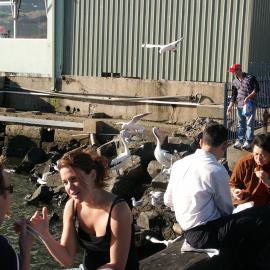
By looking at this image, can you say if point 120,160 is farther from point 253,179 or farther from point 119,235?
point 119,235

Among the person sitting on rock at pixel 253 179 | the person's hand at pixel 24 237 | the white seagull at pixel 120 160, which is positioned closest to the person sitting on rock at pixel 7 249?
the person's hand at pixel 24 237

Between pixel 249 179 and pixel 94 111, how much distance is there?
11.3 meters

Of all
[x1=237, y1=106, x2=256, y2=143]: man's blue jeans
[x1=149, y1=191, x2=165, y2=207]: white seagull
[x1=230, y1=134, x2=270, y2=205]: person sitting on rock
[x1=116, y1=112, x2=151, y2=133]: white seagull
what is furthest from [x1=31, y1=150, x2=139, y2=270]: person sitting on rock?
[x1=116, y1=112, x2=151, y2=133]: white seagull

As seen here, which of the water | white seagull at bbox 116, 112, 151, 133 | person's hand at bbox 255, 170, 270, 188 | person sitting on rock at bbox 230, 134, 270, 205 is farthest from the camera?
white seagull at bbox 116, 112, 151, 133

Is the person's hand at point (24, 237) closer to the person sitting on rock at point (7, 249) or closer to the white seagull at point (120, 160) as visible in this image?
the person sitting on rock at point (7, 249)

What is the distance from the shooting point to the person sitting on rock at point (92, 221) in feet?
11.0

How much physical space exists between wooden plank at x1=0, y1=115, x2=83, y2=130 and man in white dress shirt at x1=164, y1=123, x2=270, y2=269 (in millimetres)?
10919

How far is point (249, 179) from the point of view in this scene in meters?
5.21

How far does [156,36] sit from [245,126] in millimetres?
5952

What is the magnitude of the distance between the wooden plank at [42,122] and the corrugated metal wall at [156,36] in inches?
72.1

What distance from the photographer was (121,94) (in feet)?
51.8

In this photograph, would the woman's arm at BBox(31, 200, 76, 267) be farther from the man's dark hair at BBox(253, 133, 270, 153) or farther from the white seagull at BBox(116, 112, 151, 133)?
the white seagull at BBox(116, 112, 151, 133)

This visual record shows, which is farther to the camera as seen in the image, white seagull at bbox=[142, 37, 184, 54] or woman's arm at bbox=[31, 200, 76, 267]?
white seagull at bbox=[142, 37, 184, 54]

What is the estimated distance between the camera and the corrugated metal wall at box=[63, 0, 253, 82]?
47.2 feet
